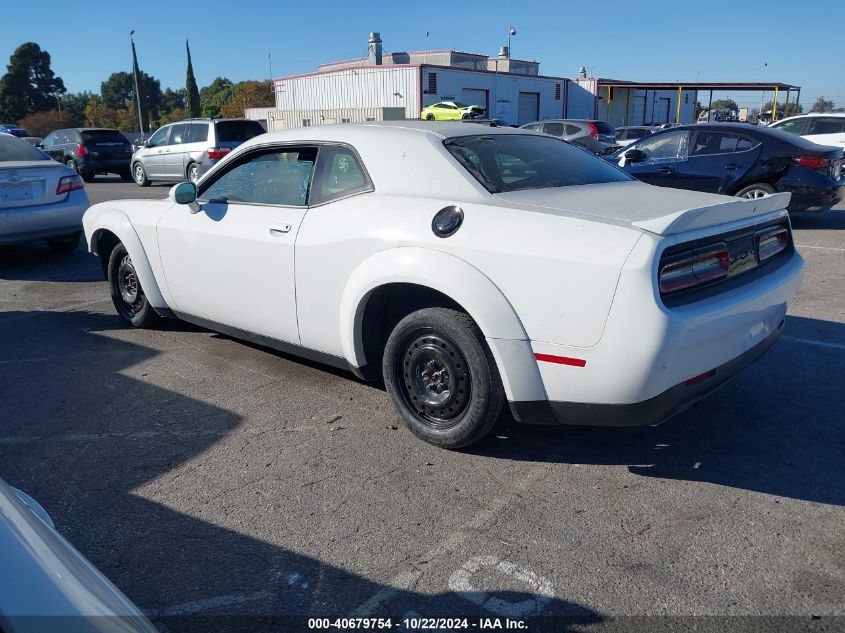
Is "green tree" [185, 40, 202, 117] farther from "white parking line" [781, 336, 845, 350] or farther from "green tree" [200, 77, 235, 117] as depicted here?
"white parking line" [781, 336, 845, 350]

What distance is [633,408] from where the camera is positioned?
3.03m

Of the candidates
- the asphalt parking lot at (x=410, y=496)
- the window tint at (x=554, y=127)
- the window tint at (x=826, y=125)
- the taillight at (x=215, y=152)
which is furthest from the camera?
the window tint at (x=554, y=127)

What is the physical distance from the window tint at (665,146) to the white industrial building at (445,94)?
27419mm

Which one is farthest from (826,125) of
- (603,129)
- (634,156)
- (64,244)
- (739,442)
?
(64,244)

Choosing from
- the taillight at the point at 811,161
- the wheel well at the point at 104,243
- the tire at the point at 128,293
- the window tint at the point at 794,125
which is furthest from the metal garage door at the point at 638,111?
the tire at the point at 128,293

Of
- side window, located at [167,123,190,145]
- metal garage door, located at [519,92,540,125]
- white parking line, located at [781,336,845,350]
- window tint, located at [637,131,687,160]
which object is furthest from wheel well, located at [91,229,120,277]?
metal garage door, located at [519,92,540,125]

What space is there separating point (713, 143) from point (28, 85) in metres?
79.3

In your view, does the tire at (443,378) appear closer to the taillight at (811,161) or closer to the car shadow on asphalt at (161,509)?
the car shadow on asphalt at (161,509)

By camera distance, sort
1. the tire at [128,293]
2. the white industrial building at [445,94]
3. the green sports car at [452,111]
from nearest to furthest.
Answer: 1. the tire at [128,293]
2. the green sports car at [452,111]
3. the white industrial building at [445,94]

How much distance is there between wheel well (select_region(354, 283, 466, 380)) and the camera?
3.80 m

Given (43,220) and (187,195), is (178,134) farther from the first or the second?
(187,195)

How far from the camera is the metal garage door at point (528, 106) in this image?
4734 cm

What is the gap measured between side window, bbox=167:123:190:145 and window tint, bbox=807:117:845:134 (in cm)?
1459

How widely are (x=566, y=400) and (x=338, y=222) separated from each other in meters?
1.61
